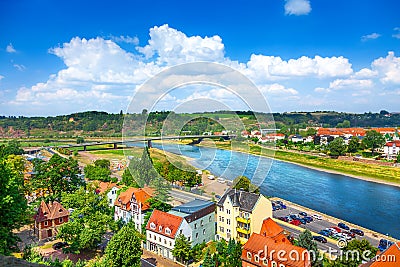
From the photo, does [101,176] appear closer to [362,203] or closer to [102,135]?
[362,203]

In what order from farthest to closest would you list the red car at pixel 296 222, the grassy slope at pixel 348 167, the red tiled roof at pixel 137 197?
the grassy slope at pixel 348 167 < the red car at pixel 296 222 < the red tiled roof at pixel 137 197

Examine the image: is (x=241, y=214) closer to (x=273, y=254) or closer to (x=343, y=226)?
(x=273, y=254)

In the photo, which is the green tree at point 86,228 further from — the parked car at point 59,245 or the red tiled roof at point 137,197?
the red tiled roof at point 137,197

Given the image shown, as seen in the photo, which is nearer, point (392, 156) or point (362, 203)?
point (362, 203)

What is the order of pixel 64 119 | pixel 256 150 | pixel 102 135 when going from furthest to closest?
1. pixel 64 119
2. pixel 102 135
3. pixel 256 150

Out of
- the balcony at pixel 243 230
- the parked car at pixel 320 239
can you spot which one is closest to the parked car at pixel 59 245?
the balcony at pixel 243 230

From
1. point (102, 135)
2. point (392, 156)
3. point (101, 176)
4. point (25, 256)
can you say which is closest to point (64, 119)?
point (102, 135)

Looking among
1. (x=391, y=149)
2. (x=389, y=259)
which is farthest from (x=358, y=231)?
(x=391, y=149)
